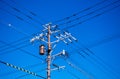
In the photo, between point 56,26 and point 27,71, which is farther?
point 56,26

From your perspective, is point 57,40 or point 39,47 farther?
point 57,40

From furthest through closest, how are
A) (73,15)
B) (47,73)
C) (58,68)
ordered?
(58,68) → (47,73) → (73,15)

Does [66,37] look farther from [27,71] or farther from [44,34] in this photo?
[27,71]

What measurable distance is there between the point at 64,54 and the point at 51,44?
1.42 m

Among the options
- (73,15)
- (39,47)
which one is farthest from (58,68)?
(73,15)

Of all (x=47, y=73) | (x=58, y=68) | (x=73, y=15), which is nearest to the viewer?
(x=73, y=15)

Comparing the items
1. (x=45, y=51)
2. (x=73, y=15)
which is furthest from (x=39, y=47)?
(x=73, y=15)

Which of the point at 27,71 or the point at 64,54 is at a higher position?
the point at 64,54

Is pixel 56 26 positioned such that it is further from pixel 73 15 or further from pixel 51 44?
pixel 73 15

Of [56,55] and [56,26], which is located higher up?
[56,26]

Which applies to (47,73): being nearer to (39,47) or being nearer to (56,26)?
(39,47)

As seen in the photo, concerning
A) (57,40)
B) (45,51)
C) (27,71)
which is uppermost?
(57,40)

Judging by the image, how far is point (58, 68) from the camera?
21547 millimetres

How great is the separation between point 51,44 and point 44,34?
1.08 meters
